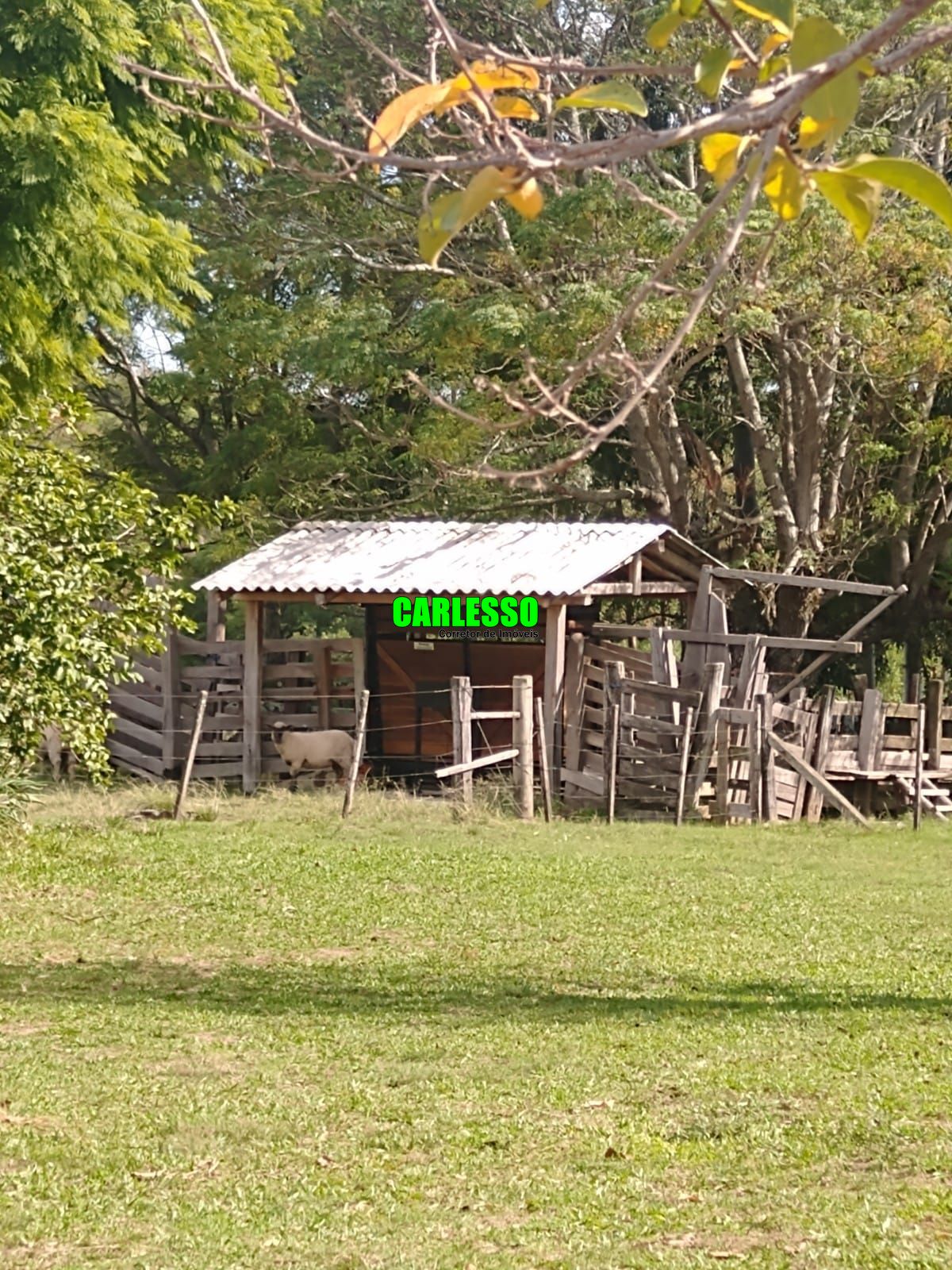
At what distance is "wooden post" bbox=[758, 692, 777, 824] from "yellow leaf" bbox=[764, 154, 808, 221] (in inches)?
645

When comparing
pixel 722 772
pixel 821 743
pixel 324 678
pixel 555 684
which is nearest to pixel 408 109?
pixel 722 772

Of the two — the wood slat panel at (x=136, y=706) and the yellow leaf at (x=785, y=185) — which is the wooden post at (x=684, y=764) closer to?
the wood slat panel at (x=136, y=706)

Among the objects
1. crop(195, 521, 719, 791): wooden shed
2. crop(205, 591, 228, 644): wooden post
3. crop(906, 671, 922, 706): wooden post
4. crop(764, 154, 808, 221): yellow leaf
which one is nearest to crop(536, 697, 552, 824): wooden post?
crop(195, 521, 719, 791): wooden shed

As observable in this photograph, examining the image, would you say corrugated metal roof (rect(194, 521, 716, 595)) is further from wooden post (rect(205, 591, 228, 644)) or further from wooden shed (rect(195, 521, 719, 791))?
wooden post (rect(205, 591, 228, 644))

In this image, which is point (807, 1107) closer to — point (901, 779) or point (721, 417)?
point (901, 779)

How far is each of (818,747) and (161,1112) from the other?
13900 mm

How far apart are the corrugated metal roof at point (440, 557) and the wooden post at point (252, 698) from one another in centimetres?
64

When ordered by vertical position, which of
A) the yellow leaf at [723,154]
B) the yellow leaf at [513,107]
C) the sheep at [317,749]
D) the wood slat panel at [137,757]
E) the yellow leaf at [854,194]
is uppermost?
the yellow leaf at [513,107]

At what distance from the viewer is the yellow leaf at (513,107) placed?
255cm

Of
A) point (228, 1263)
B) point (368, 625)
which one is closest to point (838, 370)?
point (368, 625)

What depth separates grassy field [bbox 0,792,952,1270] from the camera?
543 centimetres

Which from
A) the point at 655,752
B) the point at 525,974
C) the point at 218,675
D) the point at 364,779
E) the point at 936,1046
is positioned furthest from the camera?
the point at 218,675

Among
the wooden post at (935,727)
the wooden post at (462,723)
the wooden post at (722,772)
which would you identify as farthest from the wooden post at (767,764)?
the wooden post at (935,727)

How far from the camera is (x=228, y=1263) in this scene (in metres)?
5.07
